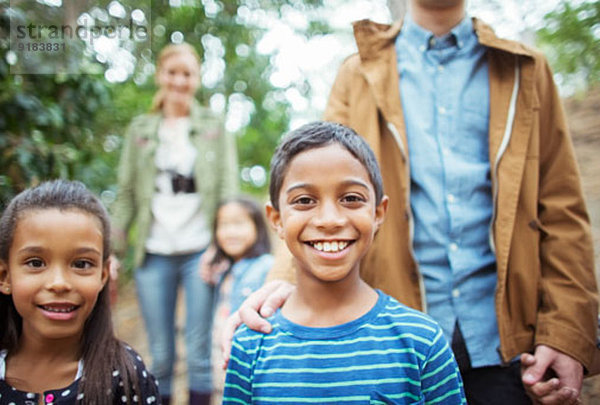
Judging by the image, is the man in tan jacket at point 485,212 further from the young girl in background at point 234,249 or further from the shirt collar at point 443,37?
the young girl in background at point 234,249

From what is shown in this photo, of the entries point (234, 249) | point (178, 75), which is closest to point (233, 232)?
point (234, 249)

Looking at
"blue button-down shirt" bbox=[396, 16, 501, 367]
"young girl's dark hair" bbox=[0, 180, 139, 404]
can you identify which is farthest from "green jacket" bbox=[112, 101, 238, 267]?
"blue button-down shirt" bbox=[396, 16, 501, 367]

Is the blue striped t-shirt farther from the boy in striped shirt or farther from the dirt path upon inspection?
the dirt path

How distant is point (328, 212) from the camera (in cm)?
151

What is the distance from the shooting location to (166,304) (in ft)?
11.4

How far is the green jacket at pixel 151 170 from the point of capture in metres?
3.60

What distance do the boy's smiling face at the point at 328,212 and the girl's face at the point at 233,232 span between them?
2235mm

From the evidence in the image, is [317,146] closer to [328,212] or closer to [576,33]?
[328,212]

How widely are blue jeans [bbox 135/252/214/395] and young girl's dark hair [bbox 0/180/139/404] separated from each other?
1.56 m

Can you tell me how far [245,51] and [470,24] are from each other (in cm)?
580

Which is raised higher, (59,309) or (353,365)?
(59,309)

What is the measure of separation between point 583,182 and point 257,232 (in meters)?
3.92

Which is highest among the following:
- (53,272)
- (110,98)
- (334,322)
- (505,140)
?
(110,98)

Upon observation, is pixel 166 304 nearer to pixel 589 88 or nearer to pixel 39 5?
pixel 39 5
